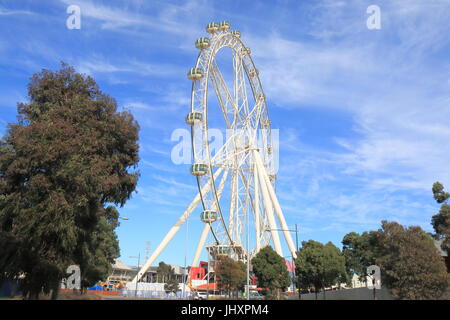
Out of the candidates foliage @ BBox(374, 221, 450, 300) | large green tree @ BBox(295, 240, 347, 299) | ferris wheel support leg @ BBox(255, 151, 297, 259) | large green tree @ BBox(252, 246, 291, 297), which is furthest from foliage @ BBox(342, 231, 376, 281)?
foliage @ BBox(374, 221, 450, 300)

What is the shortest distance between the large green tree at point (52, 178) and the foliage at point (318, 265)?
111 feet

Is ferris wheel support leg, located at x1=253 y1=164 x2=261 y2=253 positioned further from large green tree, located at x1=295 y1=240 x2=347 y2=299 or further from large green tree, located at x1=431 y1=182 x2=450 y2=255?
large green tree, located at x1=431 y1=182 x2=450 y2=255

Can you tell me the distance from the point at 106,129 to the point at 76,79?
4.48m

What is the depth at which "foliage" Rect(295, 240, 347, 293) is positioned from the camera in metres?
51.8

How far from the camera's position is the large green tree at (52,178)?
71.2ft

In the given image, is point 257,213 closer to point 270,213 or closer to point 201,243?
point 270,213

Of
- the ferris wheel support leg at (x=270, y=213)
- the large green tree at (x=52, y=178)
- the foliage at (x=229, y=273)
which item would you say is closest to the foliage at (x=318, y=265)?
the ferris wheel support leg at (x=270, y=213)

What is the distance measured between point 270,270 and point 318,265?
6.41 metres

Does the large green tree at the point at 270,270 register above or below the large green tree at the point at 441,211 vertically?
below

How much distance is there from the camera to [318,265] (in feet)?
170

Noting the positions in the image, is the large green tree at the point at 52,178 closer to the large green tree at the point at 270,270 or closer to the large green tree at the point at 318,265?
the large green tree at the point at 270,270

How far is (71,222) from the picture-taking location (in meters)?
22.0
